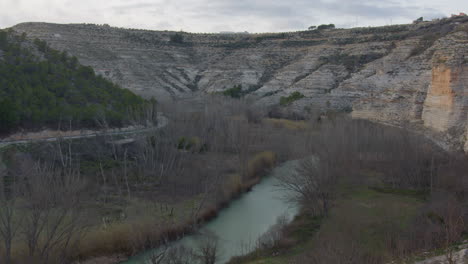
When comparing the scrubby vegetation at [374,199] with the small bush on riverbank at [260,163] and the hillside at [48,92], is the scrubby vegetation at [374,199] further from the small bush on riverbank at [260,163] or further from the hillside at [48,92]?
the hillside at [48,92]

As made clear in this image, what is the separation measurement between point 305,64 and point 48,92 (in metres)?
36.3

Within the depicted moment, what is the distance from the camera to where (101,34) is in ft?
→ 210

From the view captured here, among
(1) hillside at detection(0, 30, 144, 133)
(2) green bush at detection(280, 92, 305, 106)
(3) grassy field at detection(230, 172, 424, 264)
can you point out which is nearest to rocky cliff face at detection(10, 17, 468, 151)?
(2) green bush at detection(280, 92, 305, 106)

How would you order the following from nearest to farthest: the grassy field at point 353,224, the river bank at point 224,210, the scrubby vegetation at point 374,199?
the scrubby vegetation at point 374,199 → the grassy field at point 353,224 → the river bank at point 224,210

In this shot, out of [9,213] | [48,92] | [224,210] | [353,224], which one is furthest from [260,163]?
[9,213]

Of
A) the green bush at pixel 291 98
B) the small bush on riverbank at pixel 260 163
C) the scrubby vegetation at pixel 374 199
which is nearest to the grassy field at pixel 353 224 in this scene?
the scrubby vegetation at pixel 374 199

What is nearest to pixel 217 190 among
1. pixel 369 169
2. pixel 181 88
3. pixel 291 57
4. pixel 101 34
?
pixel 369 169

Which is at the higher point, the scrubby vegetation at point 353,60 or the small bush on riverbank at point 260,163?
the scrubby vegetation at point 353,60

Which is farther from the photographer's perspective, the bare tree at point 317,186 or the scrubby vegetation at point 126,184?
the bare tree at point 317,186

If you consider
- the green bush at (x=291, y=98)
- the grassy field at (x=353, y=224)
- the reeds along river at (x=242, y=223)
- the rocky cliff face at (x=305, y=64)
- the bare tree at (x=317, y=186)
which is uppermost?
the rocky cliff face at (x=305, y=64)

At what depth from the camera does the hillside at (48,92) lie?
1063 inches

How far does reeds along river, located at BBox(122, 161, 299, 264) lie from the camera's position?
16.9 meters

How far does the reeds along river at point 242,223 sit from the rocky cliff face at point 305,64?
9.30 meters

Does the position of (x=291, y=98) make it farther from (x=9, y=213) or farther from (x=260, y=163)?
(x=9, y=213)
